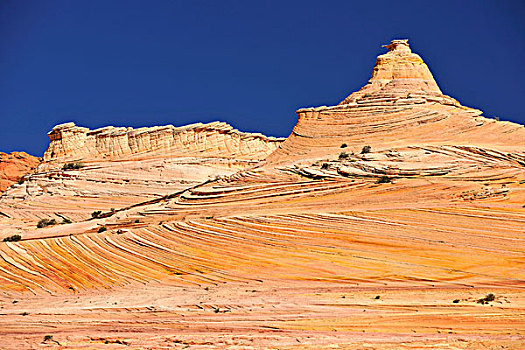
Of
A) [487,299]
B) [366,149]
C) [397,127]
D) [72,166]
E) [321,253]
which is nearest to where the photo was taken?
[487,299]

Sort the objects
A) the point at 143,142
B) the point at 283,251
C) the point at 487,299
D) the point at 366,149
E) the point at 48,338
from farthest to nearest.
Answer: the point at 143,142 → the point at 366,149 → the point at 283,251 → the point at 487,299 → the point at 48,338

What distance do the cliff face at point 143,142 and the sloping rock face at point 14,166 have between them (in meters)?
8.40

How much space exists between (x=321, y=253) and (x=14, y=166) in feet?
213

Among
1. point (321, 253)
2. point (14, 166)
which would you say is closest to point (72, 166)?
point (14, 166)

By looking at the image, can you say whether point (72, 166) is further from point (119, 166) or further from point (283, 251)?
point (283, 251)

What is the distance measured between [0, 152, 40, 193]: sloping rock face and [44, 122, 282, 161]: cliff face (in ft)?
27.6

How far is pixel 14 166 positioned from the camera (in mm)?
77500

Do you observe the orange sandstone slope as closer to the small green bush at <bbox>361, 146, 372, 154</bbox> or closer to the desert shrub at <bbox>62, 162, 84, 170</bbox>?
the desert shrub at <bbox>62, 162, 84, 170</bbox>

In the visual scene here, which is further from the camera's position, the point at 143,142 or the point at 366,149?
the point at 143,142

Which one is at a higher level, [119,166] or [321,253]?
[119,166]

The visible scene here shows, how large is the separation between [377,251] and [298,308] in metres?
5.57

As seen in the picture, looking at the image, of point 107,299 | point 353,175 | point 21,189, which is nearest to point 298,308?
point 107,299

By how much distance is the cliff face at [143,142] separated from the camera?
64.3 m

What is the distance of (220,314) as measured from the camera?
66.4 feet
